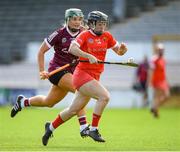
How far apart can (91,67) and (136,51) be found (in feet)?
52.9

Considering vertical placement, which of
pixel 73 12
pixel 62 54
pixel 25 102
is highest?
pixel 73 12

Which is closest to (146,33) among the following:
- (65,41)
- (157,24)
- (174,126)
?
(157,24)

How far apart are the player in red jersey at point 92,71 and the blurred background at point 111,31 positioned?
15135 mm

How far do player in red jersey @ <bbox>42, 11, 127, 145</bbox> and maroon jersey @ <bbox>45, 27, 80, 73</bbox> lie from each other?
945 millimetres

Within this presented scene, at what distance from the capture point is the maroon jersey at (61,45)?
41.2ft

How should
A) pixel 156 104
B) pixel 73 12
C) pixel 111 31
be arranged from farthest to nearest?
pixel 111 31 < pixel 156 104 < pixel 73 12

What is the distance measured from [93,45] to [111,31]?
18.4 meters

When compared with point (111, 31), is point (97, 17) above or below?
above

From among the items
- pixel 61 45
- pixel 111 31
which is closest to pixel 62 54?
pixel 61 45

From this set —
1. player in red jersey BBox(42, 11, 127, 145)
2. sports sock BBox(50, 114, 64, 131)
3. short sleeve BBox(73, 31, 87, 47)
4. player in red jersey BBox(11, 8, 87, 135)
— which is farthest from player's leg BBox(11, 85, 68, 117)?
short sleeve BBox(73, 31, 87, 47)

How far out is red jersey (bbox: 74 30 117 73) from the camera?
11531 millimetres

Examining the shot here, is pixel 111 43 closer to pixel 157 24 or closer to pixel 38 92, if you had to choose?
pixel 38 92

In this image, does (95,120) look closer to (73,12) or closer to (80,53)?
(80,53)

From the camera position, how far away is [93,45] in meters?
11.6
